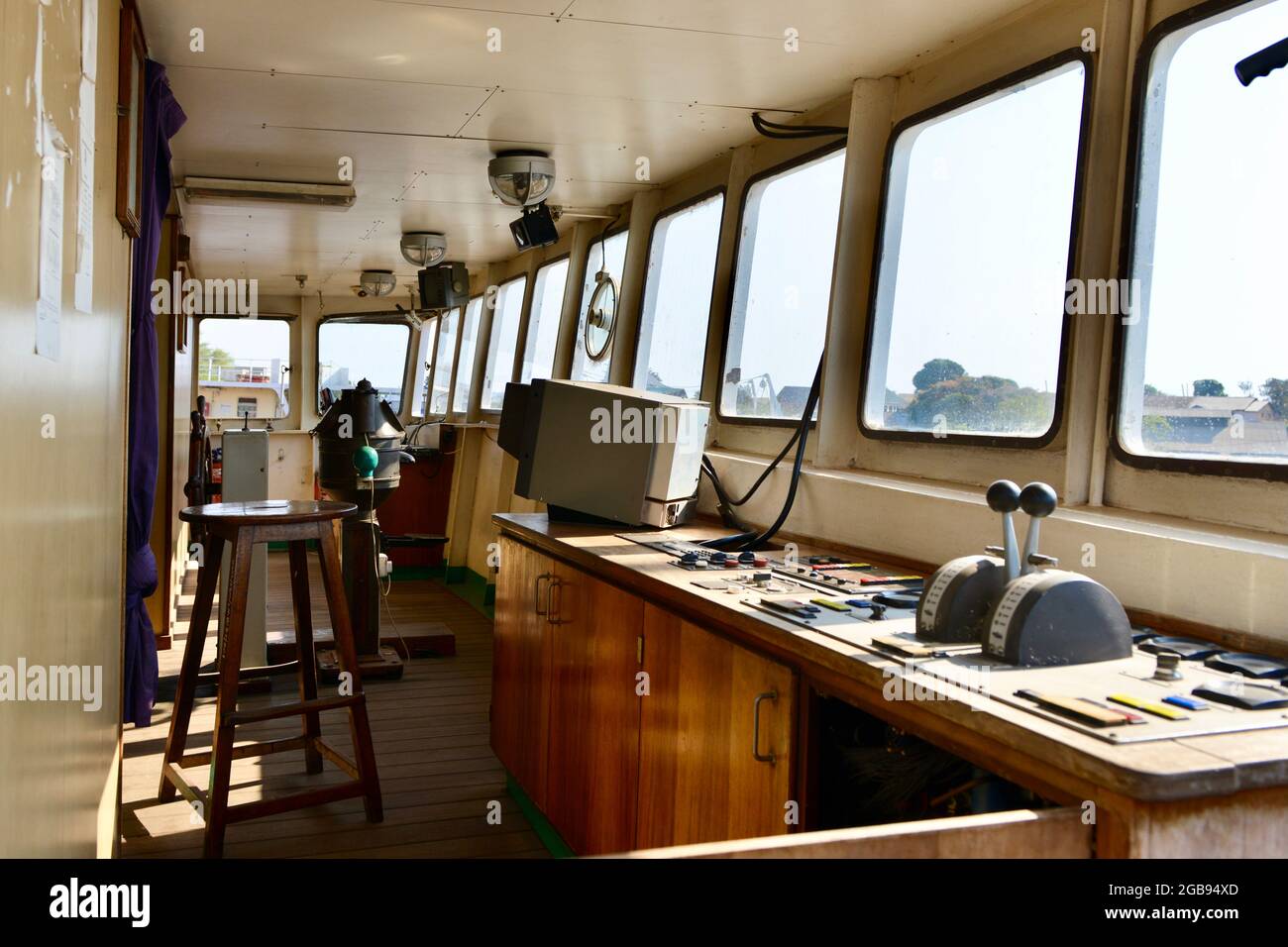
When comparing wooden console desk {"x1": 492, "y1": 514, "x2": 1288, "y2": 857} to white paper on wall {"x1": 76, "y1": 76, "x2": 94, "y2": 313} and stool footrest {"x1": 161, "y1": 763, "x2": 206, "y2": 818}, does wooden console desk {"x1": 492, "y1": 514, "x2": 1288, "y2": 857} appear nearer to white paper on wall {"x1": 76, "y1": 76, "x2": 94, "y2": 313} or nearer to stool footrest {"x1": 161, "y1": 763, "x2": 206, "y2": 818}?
stool footrest {"x1": 161, "y1": 763, "x2": 206, "y2": 818}

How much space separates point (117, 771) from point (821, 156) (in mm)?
3148

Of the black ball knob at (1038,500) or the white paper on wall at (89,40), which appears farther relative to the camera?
the white paper on wall at (89,40)

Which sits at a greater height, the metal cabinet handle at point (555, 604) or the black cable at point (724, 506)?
the black cable at point (724, 506)

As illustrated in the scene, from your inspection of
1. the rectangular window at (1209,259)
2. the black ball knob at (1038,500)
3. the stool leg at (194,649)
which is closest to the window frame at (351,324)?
the stool leg at (194,649)

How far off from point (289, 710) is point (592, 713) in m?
1.04

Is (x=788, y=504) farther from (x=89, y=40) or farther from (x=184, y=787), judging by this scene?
(x=89, y=40)

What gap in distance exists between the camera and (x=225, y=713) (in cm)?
316

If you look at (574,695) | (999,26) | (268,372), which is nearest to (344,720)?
(574,695)

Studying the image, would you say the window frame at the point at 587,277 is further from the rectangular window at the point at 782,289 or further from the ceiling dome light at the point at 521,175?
the rectangular window at the point at 782,289

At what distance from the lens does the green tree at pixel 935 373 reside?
3236mm

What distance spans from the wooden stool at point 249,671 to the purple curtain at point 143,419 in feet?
0.80

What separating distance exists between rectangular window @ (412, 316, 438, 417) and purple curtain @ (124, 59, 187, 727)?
6911 millimetres

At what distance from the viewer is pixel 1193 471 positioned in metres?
2.34

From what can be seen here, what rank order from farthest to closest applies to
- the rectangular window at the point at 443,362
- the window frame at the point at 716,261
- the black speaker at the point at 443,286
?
1. the rectangular window at the point at 443,362
2. the black speaker at the point at 443,286
3. the window frame at the point at 716,261
